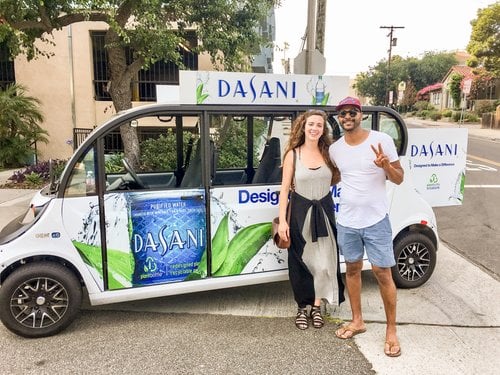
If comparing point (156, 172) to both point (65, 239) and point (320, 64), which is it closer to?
point (65, 239)

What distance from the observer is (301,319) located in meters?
3.76

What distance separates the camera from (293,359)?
325cm

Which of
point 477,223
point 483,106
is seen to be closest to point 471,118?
point 483,106

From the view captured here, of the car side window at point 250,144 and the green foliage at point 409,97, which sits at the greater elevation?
the green foliage at point 409,97

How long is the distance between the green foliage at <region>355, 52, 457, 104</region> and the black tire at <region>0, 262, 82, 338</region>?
63742mm

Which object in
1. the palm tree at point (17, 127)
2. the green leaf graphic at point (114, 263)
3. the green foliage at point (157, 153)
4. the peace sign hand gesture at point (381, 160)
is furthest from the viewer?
the palm tree at point (17, 127)

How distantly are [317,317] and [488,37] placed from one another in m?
37.4

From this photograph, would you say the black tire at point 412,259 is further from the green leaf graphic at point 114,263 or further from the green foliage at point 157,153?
the green foliage at point 157,153

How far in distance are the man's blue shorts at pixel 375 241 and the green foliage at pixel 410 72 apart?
207ft

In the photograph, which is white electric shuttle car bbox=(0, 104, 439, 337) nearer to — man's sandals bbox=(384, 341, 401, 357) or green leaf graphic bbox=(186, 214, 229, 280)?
green leaf graphic bbox=(186, 214, 229, 280)

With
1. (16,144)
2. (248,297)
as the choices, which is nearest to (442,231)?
(248,297)

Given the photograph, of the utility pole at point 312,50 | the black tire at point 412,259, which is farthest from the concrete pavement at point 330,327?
the utility pole at point 312,50

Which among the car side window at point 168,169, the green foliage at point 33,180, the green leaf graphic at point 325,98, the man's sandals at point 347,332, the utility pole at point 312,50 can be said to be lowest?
the man's sandals at point 347,332

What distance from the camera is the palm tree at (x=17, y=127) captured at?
12.2m
